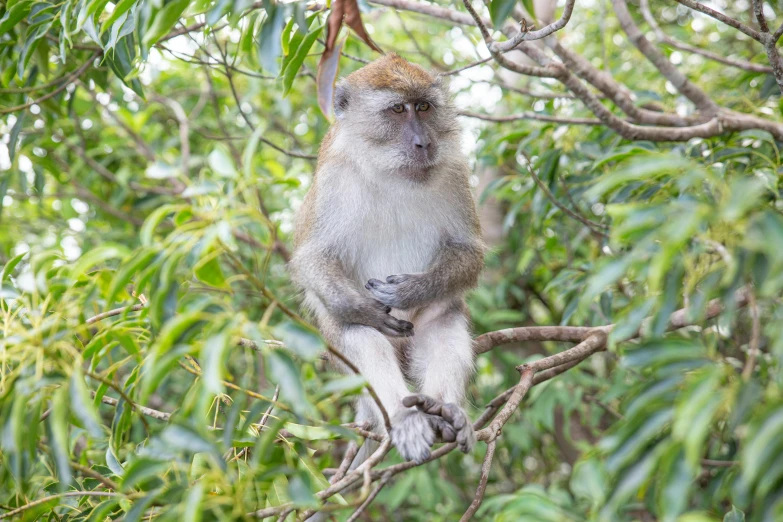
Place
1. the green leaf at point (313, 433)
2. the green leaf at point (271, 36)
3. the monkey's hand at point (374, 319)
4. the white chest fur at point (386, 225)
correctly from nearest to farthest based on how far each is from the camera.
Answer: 1. the green leaf at point (271, 36)
2. the green leaf at point (313, 433)
3. the monkey's hand at point (374, 319)
4. the white chest fur at point (386, 225)

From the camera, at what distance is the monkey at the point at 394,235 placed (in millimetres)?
4020

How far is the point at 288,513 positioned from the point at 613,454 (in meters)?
1.35

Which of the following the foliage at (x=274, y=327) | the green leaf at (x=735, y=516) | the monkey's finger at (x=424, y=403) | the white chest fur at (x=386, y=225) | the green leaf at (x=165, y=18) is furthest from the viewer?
the white chest fur at (x=386, y=225)

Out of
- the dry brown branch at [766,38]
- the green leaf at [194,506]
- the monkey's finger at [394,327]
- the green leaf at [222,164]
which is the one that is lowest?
the green leaf at [194,506]

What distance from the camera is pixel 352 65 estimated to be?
644 cm

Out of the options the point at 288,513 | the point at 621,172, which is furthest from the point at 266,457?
the point at 621,172

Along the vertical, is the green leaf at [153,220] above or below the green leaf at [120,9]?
below

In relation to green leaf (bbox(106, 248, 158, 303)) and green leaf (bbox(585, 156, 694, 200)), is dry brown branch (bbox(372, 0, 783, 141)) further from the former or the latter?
green leaf (bbox(106, 248, 158, 303))

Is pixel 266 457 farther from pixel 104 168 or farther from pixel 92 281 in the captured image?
pixel 104 168

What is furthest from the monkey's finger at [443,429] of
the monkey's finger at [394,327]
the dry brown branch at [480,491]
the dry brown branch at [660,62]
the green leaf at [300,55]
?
the dry brown branch at [660,62]

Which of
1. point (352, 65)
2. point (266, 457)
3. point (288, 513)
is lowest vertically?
point (288, 513)

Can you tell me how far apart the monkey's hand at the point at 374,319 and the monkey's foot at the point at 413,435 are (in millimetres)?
607

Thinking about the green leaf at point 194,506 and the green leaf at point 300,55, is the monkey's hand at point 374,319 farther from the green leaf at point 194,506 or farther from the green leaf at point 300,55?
the green leaf at point 194,506

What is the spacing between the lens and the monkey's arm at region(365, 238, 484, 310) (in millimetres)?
4188
